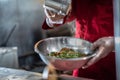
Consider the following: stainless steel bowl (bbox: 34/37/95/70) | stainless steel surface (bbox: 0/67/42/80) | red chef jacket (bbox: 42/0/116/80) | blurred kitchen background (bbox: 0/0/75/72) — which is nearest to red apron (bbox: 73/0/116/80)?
red chef jacket (bbox: 42/0/116/80)

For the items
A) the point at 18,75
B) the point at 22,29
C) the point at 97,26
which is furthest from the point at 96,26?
the point at 22,29

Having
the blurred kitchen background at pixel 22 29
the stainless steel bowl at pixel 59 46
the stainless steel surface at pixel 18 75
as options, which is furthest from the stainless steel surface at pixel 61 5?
the blurred kitchen background at pixel 22 29

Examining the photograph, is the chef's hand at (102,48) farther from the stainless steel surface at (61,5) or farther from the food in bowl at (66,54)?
the stainless steel surface at (61,5)

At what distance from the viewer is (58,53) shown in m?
0.95

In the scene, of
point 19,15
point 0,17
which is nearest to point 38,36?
point 19,15

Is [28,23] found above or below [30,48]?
above

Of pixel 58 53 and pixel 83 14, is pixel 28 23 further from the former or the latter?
pixel 58 53

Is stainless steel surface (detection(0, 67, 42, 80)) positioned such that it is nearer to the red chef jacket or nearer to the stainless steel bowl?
the stainless steel bowl

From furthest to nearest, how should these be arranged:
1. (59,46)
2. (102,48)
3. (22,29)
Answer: (22,29) < (59,46) < (102,48)

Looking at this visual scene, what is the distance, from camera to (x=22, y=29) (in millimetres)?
2914

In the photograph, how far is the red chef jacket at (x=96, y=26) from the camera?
1.07 metres

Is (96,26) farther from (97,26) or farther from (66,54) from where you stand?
(66,54)

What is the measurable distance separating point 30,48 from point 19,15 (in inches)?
17.3

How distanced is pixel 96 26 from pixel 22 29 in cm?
191
